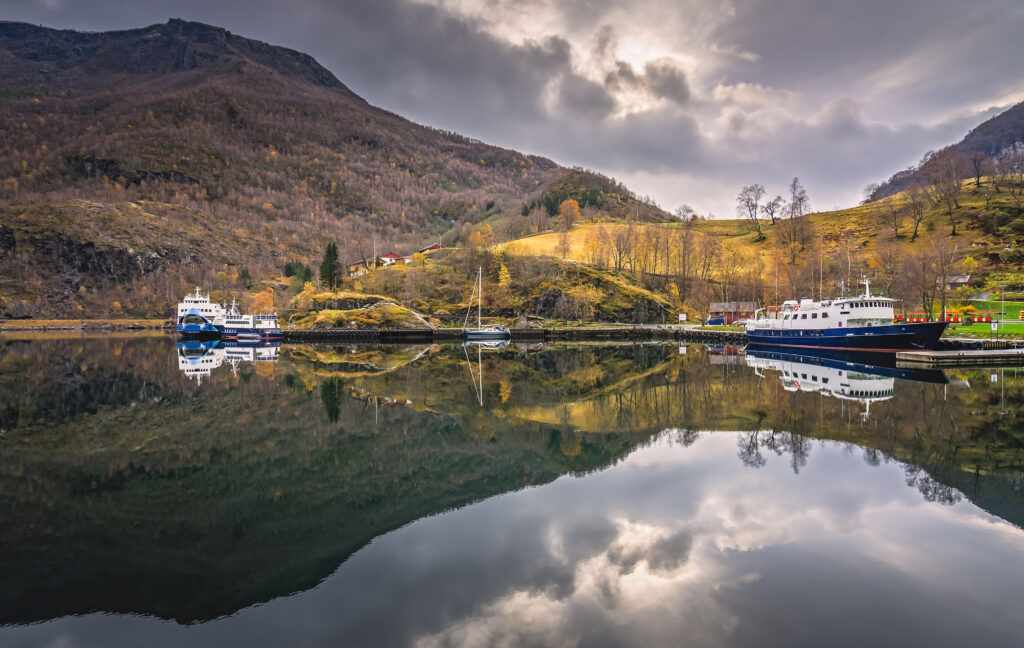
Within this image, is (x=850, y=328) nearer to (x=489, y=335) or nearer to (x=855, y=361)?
(x=855, y=361)

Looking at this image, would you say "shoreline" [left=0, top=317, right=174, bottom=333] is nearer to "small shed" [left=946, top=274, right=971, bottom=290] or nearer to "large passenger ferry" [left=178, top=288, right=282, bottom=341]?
"large passenger ferry" [left=178, top=288, right=282, bottom=341]

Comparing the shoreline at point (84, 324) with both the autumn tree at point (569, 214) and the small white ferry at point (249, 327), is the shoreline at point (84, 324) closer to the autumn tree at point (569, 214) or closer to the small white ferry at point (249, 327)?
the small white ferry at point (249, 327)

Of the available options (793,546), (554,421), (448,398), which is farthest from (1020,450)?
(448,398)

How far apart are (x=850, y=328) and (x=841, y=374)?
52.2ft

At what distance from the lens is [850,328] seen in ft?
153

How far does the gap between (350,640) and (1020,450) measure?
1912 cm

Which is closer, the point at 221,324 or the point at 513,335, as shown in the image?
the point at 513,335

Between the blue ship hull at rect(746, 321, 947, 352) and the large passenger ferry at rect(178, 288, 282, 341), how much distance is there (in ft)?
229

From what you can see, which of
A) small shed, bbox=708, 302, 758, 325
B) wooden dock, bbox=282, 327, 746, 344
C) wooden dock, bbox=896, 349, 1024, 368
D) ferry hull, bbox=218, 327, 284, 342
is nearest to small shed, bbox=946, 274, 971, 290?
small shed, bbox=708, 302, 758, 325

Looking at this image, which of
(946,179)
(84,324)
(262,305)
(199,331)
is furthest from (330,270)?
(946,179)

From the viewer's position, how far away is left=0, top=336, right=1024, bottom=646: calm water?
23.2ft

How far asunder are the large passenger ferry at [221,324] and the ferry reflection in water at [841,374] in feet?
224

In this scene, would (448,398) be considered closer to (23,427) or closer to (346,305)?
(23,427)

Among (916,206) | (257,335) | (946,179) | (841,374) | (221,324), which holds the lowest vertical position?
(841,374)
